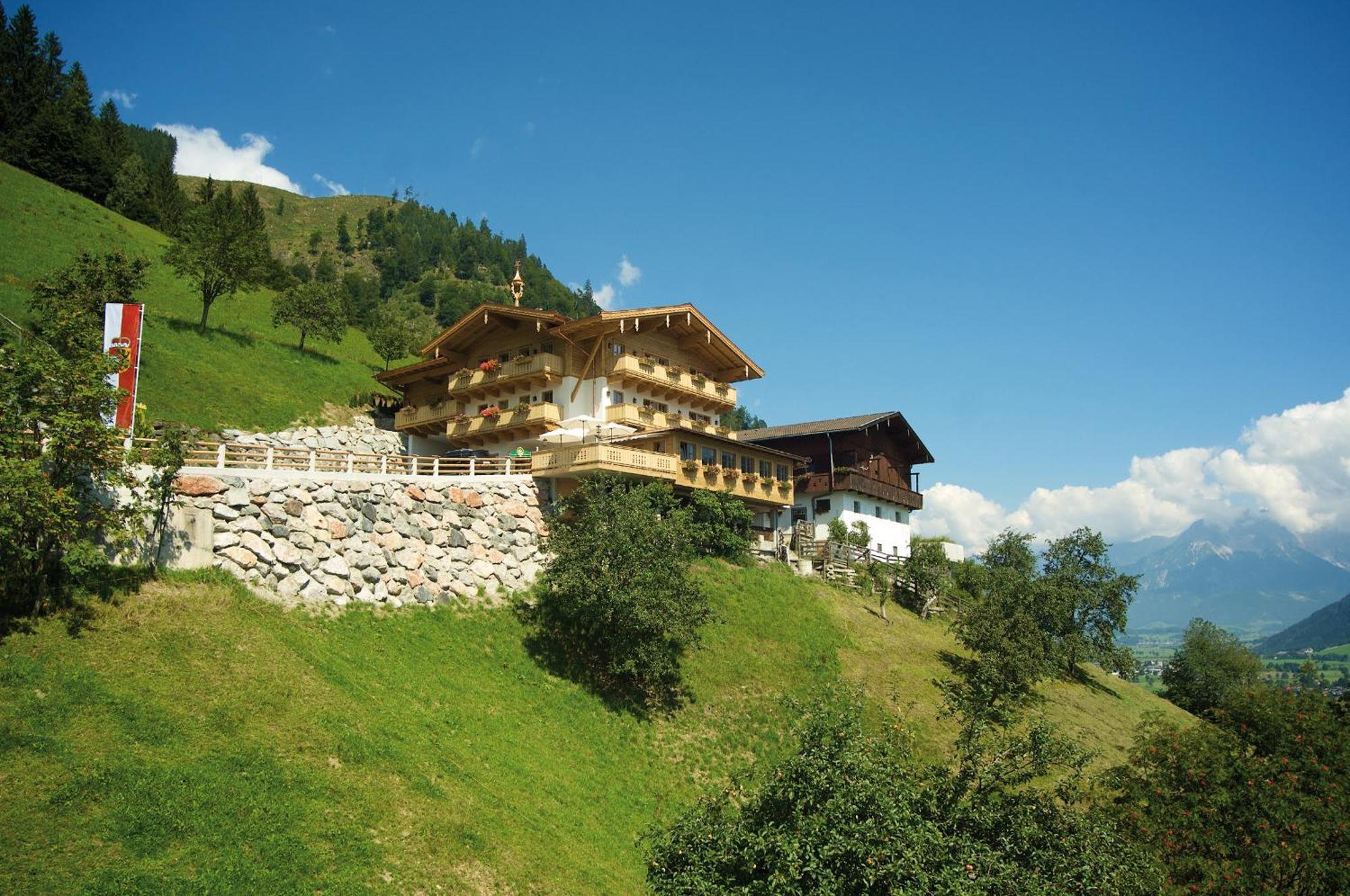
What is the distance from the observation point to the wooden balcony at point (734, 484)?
41.4 meters

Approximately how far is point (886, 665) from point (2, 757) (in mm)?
31102

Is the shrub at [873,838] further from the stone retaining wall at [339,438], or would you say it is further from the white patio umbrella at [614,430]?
the stone retaining wall at [339,438]

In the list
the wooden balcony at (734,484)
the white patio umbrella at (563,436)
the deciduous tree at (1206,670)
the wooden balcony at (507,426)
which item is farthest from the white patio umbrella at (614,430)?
the deciduous tree at (1206,670)

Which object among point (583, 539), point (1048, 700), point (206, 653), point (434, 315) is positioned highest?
point (434, 315)

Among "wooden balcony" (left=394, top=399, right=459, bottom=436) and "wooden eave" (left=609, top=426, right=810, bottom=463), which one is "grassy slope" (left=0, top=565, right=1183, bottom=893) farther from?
"wooden balcony" (left=394, top=399, right=459, bottom=436)

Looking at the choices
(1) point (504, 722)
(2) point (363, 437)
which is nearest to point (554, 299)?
(2) point (363, 437)

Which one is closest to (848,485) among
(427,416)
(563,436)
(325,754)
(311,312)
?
(563,436)

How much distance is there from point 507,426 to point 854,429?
24464 millimetres

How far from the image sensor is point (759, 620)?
37.1 meters

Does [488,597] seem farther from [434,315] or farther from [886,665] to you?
[434,315]

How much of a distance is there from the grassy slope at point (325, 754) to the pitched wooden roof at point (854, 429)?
1151 inches

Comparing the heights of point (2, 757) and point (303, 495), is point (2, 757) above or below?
below

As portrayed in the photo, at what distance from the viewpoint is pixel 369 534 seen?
3033 centimetres

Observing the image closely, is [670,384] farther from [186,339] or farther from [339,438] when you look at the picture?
[186,339]
